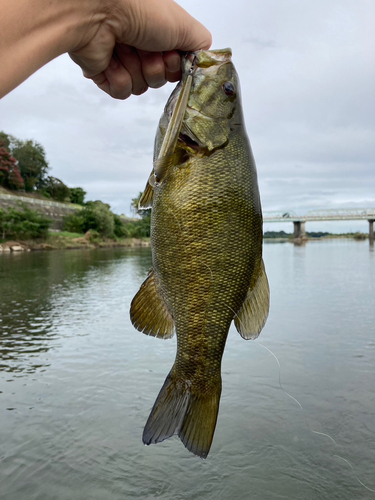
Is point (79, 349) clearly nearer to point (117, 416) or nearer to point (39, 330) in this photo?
point (39, 330)

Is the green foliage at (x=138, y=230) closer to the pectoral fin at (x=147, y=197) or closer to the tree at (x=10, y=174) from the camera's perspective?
the tree at (x=10, y=174)

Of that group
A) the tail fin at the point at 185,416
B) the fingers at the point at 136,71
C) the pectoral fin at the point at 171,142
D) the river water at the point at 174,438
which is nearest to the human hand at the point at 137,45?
the fingers at the point at 136,71

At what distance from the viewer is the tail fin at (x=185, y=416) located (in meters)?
2.21

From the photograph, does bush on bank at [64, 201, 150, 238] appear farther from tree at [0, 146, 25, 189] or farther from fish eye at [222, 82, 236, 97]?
fish eye at [222, 82, 236, 97]

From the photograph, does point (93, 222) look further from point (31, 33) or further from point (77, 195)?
point (31, 33)

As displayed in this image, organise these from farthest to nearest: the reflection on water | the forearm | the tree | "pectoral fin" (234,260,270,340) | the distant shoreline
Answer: the tree < the distant shoreline < the reflection on water < "pectoral fin" (234,260,270,340) < the forearm

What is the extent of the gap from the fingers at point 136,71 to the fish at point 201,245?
1.31ft

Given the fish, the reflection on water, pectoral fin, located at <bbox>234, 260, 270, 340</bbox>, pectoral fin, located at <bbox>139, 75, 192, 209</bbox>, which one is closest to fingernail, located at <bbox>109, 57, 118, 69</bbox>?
the fish

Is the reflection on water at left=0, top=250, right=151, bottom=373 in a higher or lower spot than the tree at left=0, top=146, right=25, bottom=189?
lower

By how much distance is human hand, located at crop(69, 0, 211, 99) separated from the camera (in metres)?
2.26

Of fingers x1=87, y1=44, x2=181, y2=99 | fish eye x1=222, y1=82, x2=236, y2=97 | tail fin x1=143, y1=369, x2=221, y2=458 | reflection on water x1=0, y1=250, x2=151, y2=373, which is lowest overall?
reflection on water x1=0, y1=250, x2=151, y2=373

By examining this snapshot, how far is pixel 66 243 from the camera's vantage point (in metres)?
60.6

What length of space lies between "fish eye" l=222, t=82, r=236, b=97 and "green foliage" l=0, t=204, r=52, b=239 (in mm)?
57851

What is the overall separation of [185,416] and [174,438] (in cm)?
476
